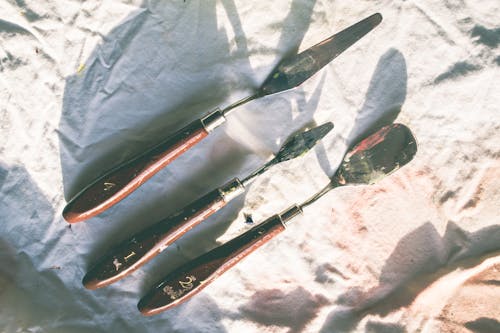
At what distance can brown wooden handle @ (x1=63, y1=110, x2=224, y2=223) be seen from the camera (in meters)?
0.79

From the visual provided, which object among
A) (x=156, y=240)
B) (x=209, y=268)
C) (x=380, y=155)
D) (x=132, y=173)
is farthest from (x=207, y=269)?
(x=380, y=155)

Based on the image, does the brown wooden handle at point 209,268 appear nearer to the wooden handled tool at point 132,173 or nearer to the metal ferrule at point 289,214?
the metal ferrule at point 289,214

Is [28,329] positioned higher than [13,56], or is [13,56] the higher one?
[13,56]

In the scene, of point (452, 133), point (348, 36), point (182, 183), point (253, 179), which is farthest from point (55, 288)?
point (452, 133)

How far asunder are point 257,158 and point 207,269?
0.90 feet

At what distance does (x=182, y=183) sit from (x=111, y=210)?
170 mm

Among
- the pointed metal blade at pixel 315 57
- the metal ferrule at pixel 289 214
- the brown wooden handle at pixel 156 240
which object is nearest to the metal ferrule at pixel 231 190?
the brown wooden handle at pixel 156 240

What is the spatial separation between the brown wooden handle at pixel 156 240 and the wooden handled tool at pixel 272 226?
0.25ft

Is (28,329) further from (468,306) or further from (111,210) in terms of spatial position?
(468,306)

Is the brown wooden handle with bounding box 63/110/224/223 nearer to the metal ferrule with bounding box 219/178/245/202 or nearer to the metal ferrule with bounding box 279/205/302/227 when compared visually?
the metal ferrule with bounding box 219/178/245/202

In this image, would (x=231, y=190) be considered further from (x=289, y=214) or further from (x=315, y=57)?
(x=315, y=57)

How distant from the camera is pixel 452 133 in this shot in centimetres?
92

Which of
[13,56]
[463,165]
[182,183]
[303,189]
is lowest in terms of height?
[463,165]

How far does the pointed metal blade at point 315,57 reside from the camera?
2.89ft
